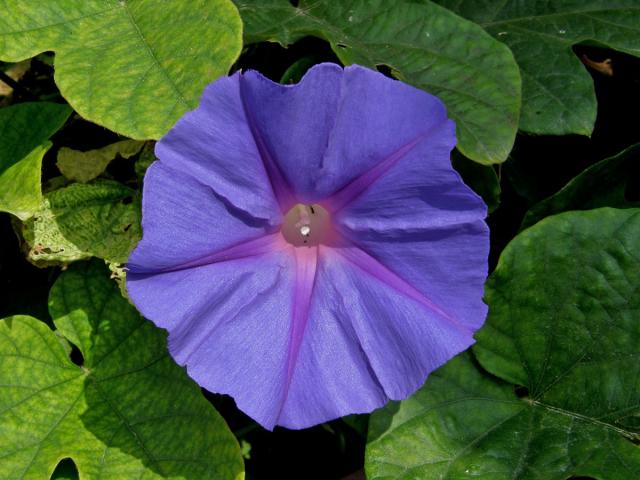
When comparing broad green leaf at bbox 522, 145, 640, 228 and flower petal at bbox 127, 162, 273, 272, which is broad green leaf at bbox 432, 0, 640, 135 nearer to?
broad green leaf at bbox 522, 145, 640, 228

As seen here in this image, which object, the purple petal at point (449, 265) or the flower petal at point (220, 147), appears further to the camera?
the purple petal at point (449, 265)

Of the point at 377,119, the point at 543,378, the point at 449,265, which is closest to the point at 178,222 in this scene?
the point at 377,119

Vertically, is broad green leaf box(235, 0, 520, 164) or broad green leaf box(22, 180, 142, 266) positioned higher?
broad green leaf box(235, 0, 520, 164)

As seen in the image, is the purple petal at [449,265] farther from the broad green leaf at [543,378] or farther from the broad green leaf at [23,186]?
the broad green leaf at [23,186]

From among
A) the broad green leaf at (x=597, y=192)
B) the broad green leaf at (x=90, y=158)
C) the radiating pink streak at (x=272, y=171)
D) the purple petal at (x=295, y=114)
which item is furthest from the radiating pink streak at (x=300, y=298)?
the broad green leaf at (x=597, y=192)

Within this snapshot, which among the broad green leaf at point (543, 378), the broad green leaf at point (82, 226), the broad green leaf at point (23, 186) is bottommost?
the broad green leaf at point (543, 378)

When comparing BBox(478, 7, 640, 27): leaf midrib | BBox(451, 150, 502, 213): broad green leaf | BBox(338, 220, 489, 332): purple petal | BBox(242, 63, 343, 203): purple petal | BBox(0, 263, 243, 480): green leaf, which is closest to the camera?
BBox(242, 63, 343, 203): purple petal

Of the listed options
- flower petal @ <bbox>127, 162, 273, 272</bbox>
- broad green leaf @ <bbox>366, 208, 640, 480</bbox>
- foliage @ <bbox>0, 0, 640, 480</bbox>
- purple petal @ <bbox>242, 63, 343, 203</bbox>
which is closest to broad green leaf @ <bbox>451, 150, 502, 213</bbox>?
foliage @ <bbox>0, 0, 640, 480</bbox>

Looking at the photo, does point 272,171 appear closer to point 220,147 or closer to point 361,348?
point 220,147
